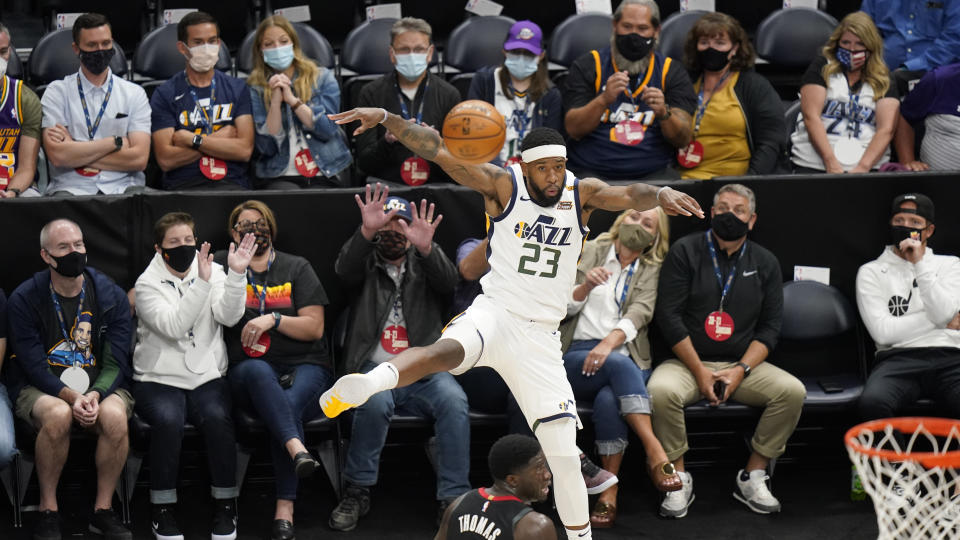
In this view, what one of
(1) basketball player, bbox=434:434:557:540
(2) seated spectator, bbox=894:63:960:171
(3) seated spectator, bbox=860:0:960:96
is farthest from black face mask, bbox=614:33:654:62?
(1) basketball player, bbox=434:434:557:540

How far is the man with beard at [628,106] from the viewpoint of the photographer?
8484 mm

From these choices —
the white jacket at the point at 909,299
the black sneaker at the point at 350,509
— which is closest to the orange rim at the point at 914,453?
the white jacket at the point at 909,299

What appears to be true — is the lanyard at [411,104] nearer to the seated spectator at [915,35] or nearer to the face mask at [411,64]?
the face mask at [411,64]

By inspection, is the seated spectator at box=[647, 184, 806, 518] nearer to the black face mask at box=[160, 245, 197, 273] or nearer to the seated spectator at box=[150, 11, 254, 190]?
the black face mask at box=[160, 245, 197, 273]

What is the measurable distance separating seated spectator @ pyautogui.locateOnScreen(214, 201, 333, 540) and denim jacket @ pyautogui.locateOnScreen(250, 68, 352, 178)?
0.91 m

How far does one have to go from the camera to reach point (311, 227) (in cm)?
802

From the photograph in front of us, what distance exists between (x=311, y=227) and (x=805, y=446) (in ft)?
12.1

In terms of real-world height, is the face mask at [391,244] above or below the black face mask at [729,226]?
below

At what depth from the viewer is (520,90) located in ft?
28.7

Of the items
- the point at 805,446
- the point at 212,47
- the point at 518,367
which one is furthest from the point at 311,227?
the point at 805,446

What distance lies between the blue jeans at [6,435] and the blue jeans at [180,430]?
2.36 ft

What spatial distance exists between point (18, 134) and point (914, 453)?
6.20 metres

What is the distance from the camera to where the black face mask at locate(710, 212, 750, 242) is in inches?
302

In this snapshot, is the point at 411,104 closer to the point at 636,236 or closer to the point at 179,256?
the point at 636,236
